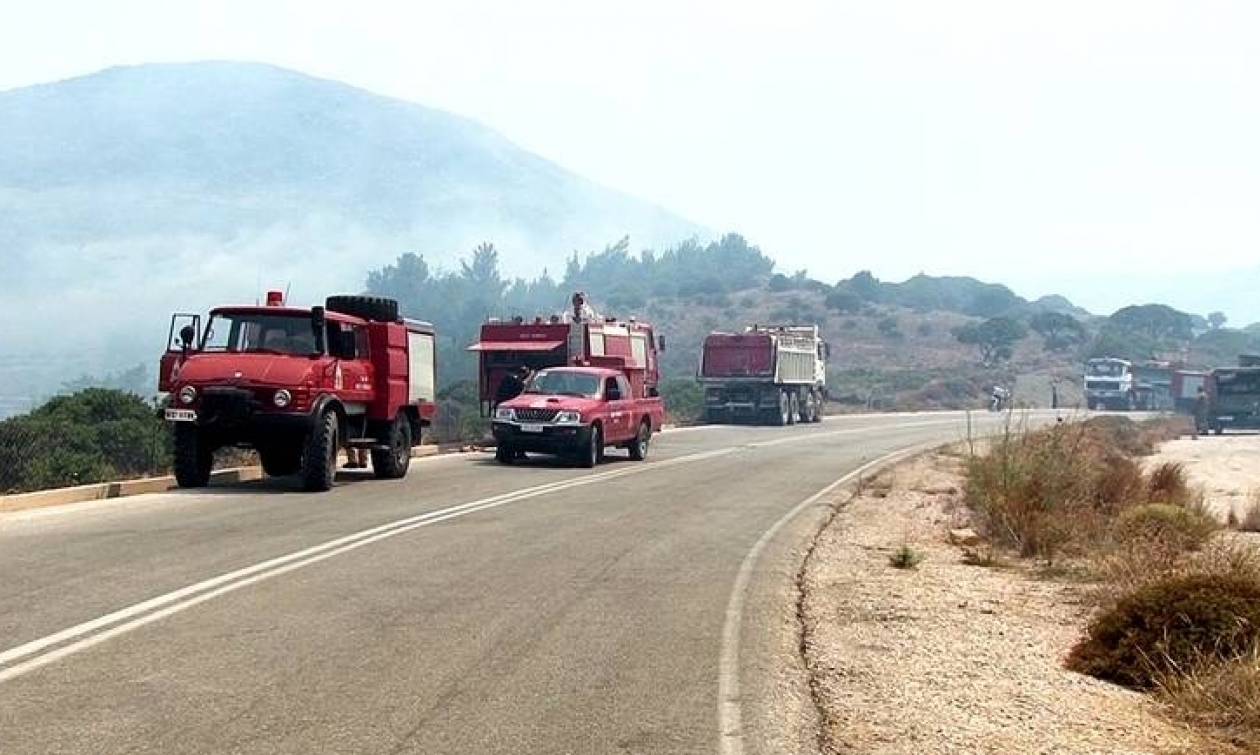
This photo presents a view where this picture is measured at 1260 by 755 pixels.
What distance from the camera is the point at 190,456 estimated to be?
1773 cm

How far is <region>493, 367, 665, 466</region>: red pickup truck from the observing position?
23344 millimetres

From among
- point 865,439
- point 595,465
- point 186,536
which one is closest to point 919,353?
point 865,439

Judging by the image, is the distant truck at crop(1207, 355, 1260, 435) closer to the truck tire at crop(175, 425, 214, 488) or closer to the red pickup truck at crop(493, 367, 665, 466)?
the red pickup truck at crop(493, 367, 665, 466)

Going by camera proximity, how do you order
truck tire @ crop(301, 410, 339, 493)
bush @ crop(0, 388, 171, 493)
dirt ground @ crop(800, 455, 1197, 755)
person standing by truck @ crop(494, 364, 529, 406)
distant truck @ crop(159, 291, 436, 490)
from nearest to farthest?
dirt ground @ crop(800, 455, 1197, 755), distant truck @ crop(159, 291, 436, 490), truck tire @ crop(301, 410, 339, 493), bush @ crop(0, 388, 171, 493), person standing by truck @ crop(494, 364, 529, 406)

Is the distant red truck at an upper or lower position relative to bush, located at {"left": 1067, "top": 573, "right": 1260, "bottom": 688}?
upper

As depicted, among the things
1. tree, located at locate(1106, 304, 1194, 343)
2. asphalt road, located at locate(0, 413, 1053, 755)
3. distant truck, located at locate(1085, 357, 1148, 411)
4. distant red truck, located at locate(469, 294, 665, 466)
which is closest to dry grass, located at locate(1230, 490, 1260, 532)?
asphalt road, located at locate(0, 413, 1053, 755)

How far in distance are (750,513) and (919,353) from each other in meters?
127

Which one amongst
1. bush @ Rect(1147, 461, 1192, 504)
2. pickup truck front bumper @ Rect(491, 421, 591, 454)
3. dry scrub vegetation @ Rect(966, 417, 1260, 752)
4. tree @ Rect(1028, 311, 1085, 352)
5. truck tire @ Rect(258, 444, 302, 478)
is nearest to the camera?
dry scrub vegetation @ Rect(966, 417, 1260, 752)

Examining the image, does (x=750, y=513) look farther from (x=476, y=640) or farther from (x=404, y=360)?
(x=476, y=640)

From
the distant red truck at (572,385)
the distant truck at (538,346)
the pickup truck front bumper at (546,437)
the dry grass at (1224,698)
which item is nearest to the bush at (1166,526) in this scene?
the dry grass at (1224,698)

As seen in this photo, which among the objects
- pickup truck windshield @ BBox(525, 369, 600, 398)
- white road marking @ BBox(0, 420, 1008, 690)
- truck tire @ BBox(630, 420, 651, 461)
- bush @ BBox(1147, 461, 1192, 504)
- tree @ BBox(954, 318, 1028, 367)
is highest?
tree @ BBox(954, 318, 1028, 367)

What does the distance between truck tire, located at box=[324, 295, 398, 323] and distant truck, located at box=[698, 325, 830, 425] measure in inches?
1098

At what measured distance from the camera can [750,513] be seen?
17.2 meters

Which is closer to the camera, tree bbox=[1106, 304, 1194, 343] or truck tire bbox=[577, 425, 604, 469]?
truck tire bbox=[577, 425, 604, 469]
